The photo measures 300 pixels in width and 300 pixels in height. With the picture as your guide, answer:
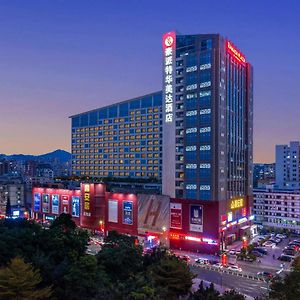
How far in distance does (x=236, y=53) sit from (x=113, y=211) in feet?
113

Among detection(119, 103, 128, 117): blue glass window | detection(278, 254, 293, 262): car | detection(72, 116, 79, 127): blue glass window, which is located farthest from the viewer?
detection(72, 116, 79, 127): blue glass window

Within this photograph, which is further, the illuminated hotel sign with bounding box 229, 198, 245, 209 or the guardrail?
the illuminated hotel sign with bounding box 229, 198, 245, 209

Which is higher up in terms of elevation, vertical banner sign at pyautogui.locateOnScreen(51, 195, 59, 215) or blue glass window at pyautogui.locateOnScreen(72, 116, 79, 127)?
blue glass window at pyautogui.locateOnScreen(72, 116, 79, 127)

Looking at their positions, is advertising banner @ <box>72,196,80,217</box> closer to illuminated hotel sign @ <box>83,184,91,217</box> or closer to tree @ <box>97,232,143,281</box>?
illuminated hotel sign @ <box>83,184,91,217</box>

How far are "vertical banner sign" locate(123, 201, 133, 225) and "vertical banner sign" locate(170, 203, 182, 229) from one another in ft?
26.6

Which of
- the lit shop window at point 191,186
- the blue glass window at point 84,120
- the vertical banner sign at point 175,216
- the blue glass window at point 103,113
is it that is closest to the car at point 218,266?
the vertical banner sign at point 175,216

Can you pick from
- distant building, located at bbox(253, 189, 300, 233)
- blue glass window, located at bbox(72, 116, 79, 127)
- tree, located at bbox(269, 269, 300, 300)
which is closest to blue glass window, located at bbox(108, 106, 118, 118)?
blue glass window, located at bbox(72, 116, 79, 127)

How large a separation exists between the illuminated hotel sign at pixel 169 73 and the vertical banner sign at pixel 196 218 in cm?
1426

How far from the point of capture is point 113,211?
211 feet

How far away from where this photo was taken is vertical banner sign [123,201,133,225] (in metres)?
61.8

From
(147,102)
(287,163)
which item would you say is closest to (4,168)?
(147,102)

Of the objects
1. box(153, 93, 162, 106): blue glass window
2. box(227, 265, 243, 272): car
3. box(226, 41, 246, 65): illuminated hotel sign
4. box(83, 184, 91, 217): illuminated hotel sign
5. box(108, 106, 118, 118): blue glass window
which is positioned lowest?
box(227, 265, 243, 272): car

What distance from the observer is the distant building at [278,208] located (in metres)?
68.8

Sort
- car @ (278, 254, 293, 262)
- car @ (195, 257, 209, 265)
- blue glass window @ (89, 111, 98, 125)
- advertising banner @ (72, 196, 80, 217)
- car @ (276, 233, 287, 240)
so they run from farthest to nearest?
1. blue glass window @ (89, 111, 98, 125)
2. advertising banner @ (72, 196, 80, 217)
3. car @ (276, 233, 287, 240)
4. car @ (278, 254, 293, 262)
5. car @ (195, 257, 209, 265)
